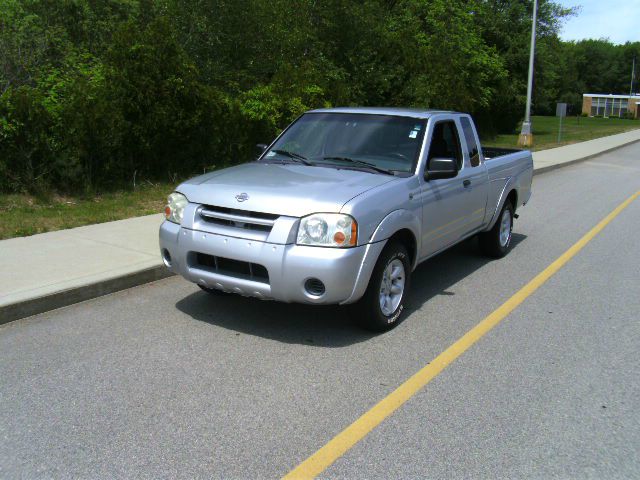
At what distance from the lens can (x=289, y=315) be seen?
18.3ft

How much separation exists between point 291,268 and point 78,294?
236 cm

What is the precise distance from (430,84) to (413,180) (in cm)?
1620

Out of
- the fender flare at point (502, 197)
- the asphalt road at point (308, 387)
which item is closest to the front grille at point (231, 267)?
the asphalt road at point (308, 387)

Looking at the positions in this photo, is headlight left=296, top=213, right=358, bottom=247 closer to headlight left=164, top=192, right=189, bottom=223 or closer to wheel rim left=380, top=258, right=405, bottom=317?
wheel rim left=380, top=258, right=405, bottom=317

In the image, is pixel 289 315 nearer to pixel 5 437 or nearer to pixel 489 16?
pixel 5 437

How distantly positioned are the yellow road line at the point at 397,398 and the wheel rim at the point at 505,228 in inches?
47.2

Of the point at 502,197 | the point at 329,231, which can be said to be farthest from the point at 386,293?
the point at 502,197

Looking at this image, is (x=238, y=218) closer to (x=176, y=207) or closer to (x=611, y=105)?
(x=176, y=207)

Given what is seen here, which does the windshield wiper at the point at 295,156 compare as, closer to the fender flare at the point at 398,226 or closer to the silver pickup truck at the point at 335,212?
the silver pickup truck at the point at 335,212

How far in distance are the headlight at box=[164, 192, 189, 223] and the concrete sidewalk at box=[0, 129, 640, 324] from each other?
117 cm

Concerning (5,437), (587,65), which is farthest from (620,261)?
(587,65)

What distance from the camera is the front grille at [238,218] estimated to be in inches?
187

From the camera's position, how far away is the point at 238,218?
191 inches

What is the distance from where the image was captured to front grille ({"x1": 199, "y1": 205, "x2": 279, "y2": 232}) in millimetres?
4754
